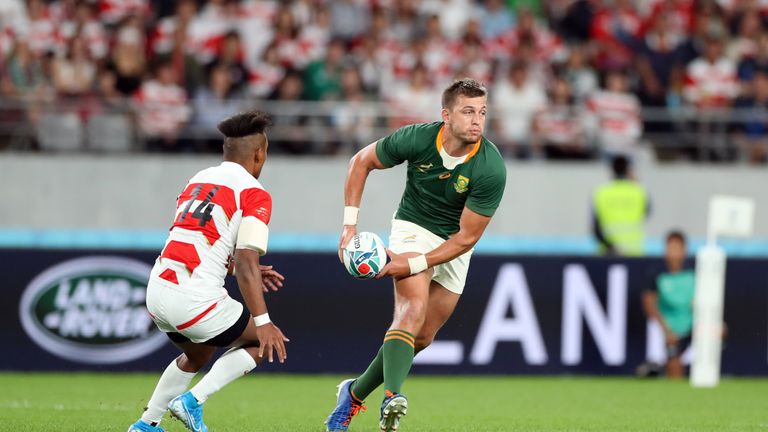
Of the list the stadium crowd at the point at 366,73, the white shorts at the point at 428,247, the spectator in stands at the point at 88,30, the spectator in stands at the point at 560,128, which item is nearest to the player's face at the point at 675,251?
the stadium crowd at the point at 366,73

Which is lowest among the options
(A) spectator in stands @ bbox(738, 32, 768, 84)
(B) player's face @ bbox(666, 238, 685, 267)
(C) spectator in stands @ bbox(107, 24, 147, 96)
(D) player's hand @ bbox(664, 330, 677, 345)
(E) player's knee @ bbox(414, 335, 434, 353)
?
(D) player's hand @ bbox(664, 330, 677, 345)

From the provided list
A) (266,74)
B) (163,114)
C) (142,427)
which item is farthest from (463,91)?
(266,74)

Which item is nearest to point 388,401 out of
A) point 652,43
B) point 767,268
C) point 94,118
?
point 767,268

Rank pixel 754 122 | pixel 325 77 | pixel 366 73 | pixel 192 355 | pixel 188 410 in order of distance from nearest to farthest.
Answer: pixel 188 410 < pixel 192 355 < pixel 325 77 < pixel 366 73 < pixel 754 122

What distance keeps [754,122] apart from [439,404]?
25.8 ft

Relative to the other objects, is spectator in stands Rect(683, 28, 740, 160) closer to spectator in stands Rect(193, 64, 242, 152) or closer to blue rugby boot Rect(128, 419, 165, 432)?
spectator in stands Rect(193, 64, 242, 152)

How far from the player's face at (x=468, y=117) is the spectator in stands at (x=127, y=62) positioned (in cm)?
845

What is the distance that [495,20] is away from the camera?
18.0 m

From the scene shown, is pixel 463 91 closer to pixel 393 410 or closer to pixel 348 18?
pixel 393 410

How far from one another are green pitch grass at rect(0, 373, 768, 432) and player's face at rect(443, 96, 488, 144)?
1998mm

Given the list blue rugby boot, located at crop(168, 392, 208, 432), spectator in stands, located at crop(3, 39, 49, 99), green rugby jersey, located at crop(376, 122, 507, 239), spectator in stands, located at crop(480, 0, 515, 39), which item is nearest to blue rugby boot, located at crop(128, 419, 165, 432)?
blue rugby boot, located at crop(168, 392, 208, 432)

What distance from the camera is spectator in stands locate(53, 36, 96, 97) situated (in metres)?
Answer: 15.3

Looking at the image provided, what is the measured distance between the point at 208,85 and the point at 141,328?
430cm

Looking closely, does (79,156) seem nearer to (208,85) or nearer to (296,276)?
(208,85)
